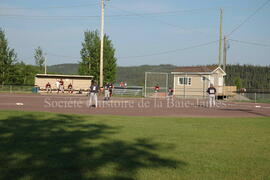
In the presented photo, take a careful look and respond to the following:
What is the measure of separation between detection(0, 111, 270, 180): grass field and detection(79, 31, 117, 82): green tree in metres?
41.2

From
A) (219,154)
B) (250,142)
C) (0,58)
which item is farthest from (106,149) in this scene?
(0,58)

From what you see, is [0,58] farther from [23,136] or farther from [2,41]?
[23,136]

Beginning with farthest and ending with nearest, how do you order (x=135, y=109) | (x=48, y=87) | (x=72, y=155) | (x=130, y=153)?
(x=48, y=87)
(x=135, y=109)
(x=130, y=153)
(x=72, y=155)

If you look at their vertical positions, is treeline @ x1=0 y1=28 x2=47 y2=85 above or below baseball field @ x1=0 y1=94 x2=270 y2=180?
above

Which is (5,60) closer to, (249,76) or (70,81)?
(70,81)

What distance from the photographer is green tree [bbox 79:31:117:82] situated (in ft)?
172

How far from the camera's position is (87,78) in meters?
43.0

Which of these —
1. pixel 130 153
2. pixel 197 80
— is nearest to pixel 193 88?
pixel 197 80

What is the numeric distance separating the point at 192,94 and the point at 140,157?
36026mm

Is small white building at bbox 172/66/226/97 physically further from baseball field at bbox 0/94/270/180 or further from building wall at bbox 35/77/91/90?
baseball field at bbox 0/94/270/180

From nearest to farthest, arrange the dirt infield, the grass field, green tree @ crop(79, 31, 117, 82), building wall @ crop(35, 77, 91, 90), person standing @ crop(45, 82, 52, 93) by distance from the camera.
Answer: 1. the grass field
2. the dirt infield
3. person standing @ crop(45, 82, 52, 93)
4. building wall @ crop(35, 77, 91, 90)
5. green tree @ crop(79, 31, 117, 82)

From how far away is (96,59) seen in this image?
53.3m

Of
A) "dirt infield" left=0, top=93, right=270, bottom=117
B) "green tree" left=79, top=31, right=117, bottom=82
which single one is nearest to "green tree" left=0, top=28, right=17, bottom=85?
"green tree" left=79, top=31, right=117, bottom=82

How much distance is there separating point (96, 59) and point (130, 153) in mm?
46779
